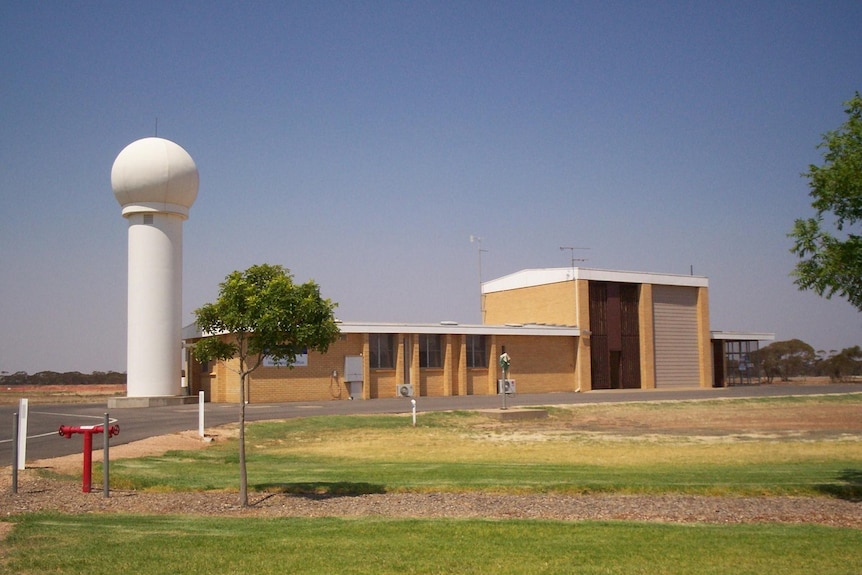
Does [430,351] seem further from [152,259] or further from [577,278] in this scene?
[152,259]

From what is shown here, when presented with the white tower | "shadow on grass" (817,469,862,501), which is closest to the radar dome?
the white tower

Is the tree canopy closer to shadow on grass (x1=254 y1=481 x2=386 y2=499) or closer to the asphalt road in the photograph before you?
shadow on grass (x1=254 y1=481 x2=386 y2=499)

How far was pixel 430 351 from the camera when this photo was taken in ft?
172

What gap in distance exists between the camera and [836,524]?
1084cm

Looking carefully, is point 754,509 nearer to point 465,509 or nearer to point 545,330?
point 465,509

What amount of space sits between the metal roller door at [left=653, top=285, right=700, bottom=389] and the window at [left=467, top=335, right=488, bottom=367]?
1500cm

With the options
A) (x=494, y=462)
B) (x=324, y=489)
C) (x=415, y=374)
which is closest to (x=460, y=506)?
(x=324, y=489)

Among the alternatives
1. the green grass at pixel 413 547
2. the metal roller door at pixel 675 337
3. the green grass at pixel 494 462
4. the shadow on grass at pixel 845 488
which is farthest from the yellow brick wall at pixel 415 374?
the green grass at pixel 413 547

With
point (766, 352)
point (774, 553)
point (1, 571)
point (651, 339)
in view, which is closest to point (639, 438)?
point (774, 553)

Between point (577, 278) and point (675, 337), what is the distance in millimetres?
10618

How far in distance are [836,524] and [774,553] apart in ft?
8.59

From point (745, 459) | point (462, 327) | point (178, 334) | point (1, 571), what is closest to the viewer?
point (1, 571)

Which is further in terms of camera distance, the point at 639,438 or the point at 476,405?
the point at 476,405

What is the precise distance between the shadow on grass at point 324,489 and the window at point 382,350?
1355 inches
